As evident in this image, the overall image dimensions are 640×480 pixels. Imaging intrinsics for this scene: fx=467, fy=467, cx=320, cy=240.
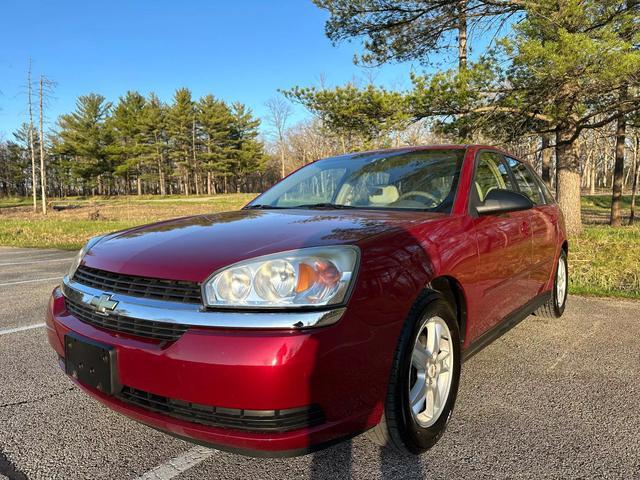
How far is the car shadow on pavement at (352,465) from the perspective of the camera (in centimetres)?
201

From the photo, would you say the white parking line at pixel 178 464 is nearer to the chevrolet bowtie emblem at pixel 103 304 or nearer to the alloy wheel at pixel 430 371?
the chevrolet bowtie emblem at pixel 103 304

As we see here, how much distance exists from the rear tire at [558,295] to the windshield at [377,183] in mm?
1856

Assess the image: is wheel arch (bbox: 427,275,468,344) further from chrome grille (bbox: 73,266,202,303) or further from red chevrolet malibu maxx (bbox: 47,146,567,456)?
chrome grille (bbox: 73,266,202,303)

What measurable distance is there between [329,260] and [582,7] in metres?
8.25

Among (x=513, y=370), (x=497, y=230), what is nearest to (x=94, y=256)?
(x=497, y=230)

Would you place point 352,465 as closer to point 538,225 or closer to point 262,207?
point 262,207

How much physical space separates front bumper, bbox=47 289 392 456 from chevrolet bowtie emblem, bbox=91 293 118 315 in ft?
0.59

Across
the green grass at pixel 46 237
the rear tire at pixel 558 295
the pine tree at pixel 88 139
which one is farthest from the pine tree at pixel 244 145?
the rear tire at pixel 558 295

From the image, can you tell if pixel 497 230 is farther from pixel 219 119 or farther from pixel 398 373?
pixel 219 119

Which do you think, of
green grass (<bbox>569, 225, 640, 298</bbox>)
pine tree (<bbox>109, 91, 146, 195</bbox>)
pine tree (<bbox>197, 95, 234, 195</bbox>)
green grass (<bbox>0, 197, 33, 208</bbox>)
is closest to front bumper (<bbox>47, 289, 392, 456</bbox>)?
green grass (<bbox>569, 225, 640, 298</bbox>)

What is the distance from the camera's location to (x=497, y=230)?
115 inches

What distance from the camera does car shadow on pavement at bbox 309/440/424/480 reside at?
6.59 ft

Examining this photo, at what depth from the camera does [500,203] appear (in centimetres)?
279

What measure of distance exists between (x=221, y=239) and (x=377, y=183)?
55.9 inches
